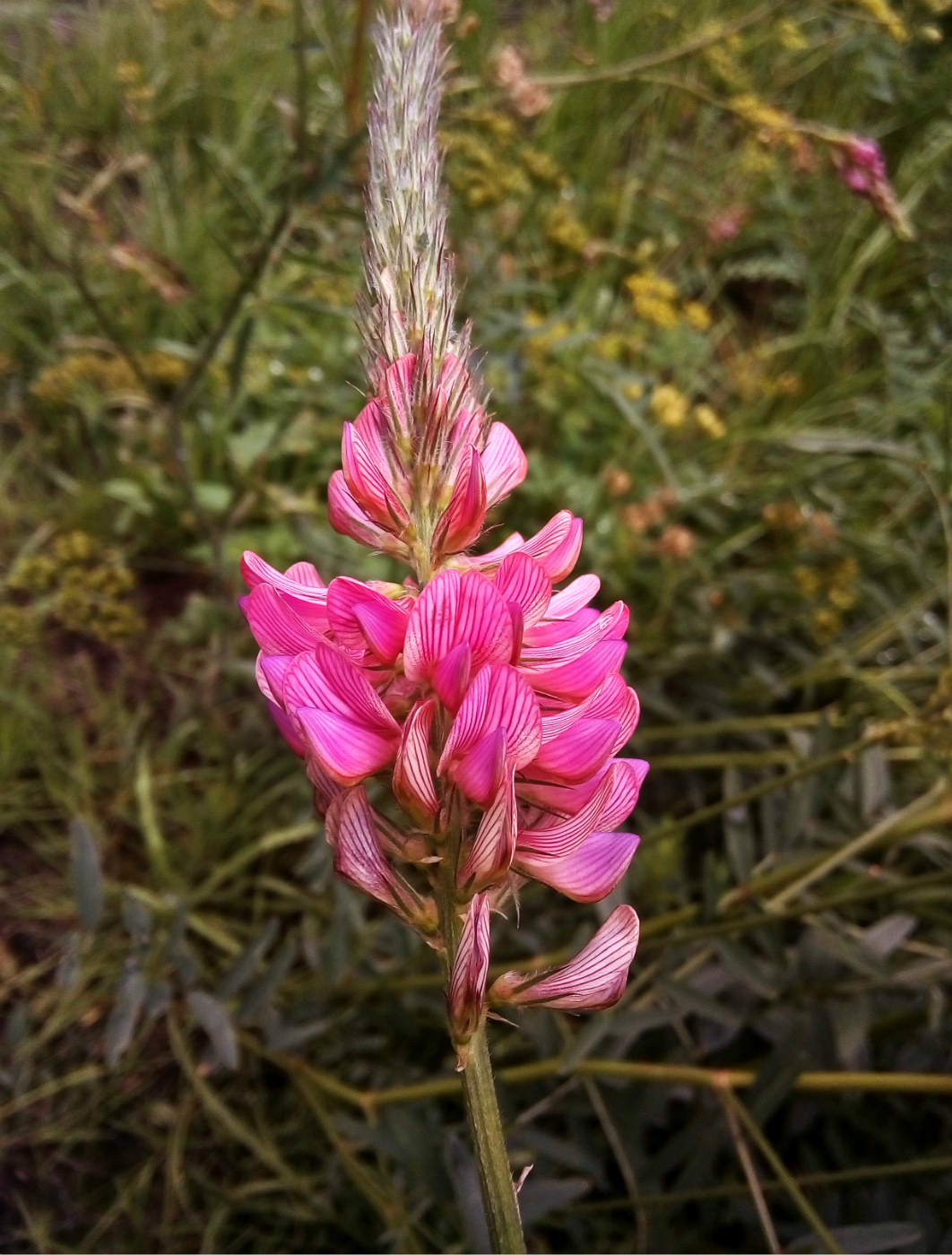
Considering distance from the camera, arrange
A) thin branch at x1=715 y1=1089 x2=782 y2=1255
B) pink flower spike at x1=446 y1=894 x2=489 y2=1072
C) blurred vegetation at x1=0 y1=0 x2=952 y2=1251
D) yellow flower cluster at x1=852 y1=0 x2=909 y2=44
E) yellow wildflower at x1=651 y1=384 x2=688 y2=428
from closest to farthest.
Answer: pink flower spike at x1=446 y1=894 x2=489 y2=1072 → thin branch at x1=715 y1=1089 x2=782 y2=1255 → blurred vegetation at x1=0 y1=0 x2=952 y2=1251 → yellow flower cluster at x1=852 y1=0 x2=909 y2=44 → yellow wildflower at x1=651 y1=384 x2=688 y2=428

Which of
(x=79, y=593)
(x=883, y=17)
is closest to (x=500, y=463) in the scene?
(x=79, y=593)

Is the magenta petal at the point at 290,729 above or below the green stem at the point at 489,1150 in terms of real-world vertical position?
above

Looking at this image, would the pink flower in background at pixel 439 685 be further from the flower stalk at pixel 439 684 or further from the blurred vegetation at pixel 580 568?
the blurred vegetation at pixel 580 568

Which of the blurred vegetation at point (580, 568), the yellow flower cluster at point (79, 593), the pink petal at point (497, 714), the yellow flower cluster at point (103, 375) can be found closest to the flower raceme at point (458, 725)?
the pink petal at point (497, 714)

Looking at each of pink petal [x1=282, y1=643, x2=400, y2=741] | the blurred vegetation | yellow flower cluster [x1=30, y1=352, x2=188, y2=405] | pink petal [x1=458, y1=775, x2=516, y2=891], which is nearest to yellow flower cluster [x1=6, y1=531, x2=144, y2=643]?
the blurred vegetation

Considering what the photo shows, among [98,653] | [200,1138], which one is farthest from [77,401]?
[200,1138]

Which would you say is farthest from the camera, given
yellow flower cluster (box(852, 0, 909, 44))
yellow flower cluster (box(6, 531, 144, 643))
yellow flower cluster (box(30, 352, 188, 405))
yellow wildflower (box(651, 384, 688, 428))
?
yellow flower cluster (box(30, 352, 188, 405))

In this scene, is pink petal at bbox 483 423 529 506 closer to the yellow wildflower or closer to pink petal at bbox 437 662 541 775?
pink petal at bbox 437 662 541 775
